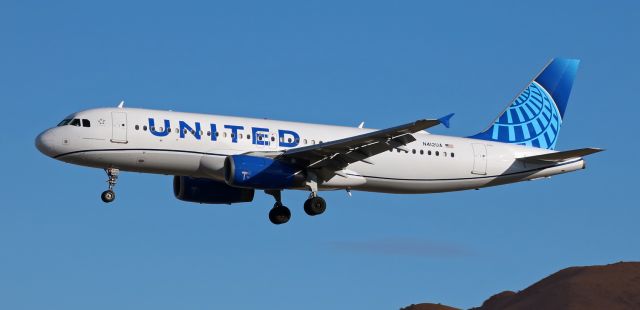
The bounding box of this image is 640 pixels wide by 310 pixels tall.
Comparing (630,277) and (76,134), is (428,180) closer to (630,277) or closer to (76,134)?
(76,134)

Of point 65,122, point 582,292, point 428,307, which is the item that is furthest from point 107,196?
point 582,292

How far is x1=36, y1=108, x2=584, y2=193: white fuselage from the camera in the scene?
166ft

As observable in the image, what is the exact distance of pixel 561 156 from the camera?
55906mm

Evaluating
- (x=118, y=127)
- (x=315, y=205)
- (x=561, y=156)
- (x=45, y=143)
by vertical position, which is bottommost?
(x=315, y=205)

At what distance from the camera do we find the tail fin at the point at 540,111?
6012 cm

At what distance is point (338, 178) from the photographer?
53531mm

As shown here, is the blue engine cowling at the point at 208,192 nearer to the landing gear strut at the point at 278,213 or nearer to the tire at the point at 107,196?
the landing gear strut at the point at 278,213

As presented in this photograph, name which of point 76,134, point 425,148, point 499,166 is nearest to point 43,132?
point 76,134

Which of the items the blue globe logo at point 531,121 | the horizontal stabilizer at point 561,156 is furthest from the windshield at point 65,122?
the horizontal stabilizer at point 561,156

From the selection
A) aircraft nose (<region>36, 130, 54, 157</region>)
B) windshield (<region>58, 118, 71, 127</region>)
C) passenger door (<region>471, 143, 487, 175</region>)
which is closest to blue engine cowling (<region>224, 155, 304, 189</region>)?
windshield (<region>58, 118, 71, 127</region>)

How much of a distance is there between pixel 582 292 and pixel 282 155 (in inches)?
2584

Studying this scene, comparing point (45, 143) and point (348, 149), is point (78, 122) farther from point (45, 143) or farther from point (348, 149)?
point (348, 149)

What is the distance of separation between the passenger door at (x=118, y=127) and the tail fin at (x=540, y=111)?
16.5 metres

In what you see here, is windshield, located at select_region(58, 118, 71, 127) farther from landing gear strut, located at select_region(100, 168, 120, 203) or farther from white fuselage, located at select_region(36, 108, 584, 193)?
landing gear strut, located at select_region(100, 168, 120, 203)
